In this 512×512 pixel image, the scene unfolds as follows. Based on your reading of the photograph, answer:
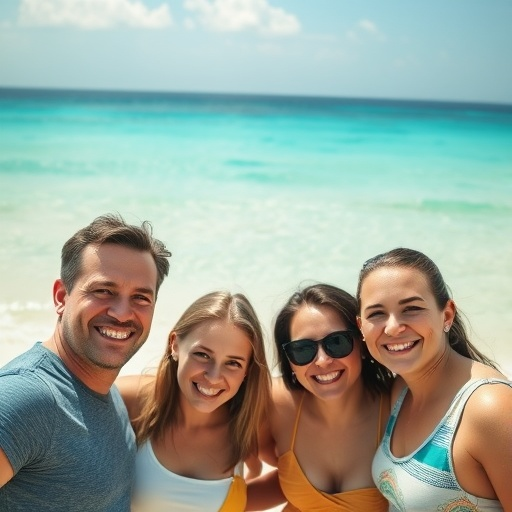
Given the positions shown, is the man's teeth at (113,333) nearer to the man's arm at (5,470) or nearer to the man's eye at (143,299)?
the man's eye at (143,299)

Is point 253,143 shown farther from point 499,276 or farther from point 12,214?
point 499,276

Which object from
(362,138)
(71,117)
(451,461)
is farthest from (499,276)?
(71,117)

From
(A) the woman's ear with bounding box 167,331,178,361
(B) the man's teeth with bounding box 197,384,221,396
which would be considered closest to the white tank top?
(B) the man's teeth with bounding box 197,384,221,396

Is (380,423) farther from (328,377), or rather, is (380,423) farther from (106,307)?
(106,307)

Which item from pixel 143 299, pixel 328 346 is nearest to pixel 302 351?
pixel 328 346

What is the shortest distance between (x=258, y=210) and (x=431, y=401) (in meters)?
11.8

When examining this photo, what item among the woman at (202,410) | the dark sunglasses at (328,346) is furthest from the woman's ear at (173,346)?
the dark sunglasses at (328,346)

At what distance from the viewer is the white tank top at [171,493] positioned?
3.40 m

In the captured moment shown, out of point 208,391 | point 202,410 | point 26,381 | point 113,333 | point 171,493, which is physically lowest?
point 171,493

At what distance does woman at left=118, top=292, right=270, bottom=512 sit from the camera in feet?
11.3

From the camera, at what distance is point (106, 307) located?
10.1ft

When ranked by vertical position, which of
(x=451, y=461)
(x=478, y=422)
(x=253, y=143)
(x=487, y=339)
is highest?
(x=253, y=143)

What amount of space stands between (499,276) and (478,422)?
7.60 meters

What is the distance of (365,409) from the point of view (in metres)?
3.69
